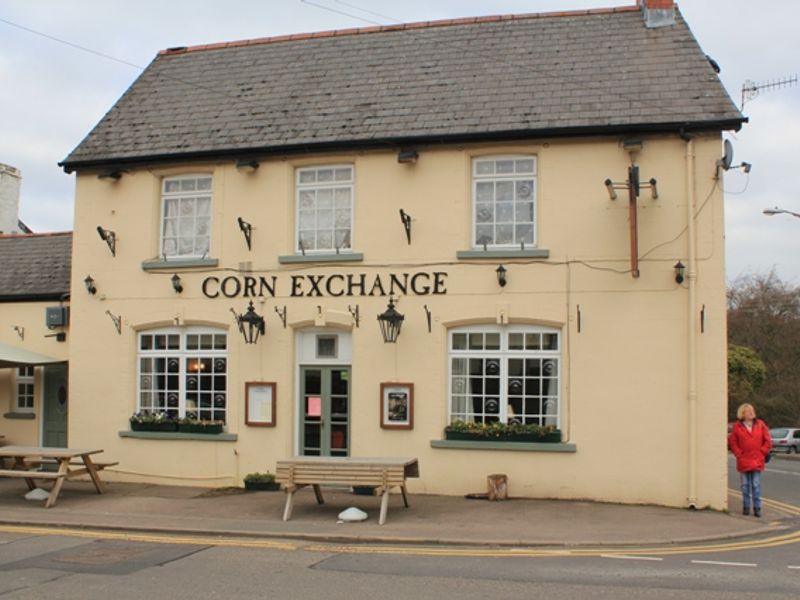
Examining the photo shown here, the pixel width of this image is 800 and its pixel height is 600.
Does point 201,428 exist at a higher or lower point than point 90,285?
lower

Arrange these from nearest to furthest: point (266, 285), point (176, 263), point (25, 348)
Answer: point (266, 285)
point (176, 263)
point (25, 348)

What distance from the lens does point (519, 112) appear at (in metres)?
14.5

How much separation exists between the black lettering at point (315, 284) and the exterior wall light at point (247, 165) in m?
2.19

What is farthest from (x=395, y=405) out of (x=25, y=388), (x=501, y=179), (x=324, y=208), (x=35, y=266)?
(x=35, y=266)

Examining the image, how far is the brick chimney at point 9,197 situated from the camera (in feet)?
72.6

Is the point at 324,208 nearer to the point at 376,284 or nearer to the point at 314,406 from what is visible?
the point at 376,284

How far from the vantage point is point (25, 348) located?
1770cm

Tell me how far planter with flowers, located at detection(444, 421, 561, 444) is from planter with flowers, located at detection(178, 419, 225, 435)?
13.2ft

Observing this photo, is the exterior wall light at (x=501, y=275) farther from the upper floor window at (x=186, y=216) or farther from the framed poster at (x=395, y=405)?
the upper floor window at (x=186, y=216)

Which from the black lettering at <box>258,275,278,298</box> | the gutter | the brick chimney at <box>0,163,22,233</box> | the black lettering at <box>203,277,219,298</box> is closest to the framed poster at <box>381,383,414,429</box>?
the black lettering at <box>258,275,278,298</box>

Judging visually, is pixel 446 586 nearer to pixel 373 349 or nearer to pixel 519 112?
pixel 373 349

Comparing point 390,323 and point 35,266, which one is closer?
point 390,323

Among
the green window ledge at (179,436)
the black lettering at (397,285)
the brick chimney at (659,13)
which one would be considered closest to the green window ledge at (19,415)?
the green window ledge at (179,436)

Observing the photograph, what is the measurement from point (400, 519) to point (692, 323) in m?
5.27
